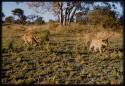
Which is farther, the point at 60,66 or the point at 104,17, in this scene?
the point at 104,17

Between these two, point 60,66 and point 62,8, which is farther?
point 62,8

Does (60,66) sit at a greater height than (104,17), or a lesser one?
greater

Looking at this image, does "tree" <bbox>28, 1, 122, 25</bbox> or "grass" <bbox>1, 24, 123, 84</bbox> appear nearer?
"grass" <bbox>1, 24, 123, 84</bbox>

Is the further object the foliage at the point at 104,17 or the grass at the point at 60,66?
the foliage at the point at 104,17

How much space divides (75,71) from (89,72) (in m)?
0.35

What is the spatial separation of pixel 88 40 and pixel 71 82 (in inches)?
231

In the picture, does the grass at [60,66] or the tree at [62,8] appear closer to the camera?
the grass at [60,66]

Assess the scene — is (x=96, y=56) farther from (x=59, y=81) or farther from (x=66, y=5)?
→ (x=66, y=5)

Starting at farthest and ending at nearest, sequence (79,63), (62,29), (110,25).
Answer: (110,25) < (62,29) < (79,63)

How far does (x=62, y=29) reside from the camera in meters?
21.5

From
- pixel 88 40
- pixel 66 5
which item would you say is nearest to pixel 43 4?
pixel 66 5

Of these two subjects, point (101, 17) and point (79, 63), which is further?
point (101, 17)

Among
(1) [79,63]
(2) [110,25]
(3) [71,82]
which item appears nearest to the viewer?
(3) [71,82]

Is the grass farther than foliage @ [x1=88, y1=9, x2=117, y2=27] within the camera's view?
No
